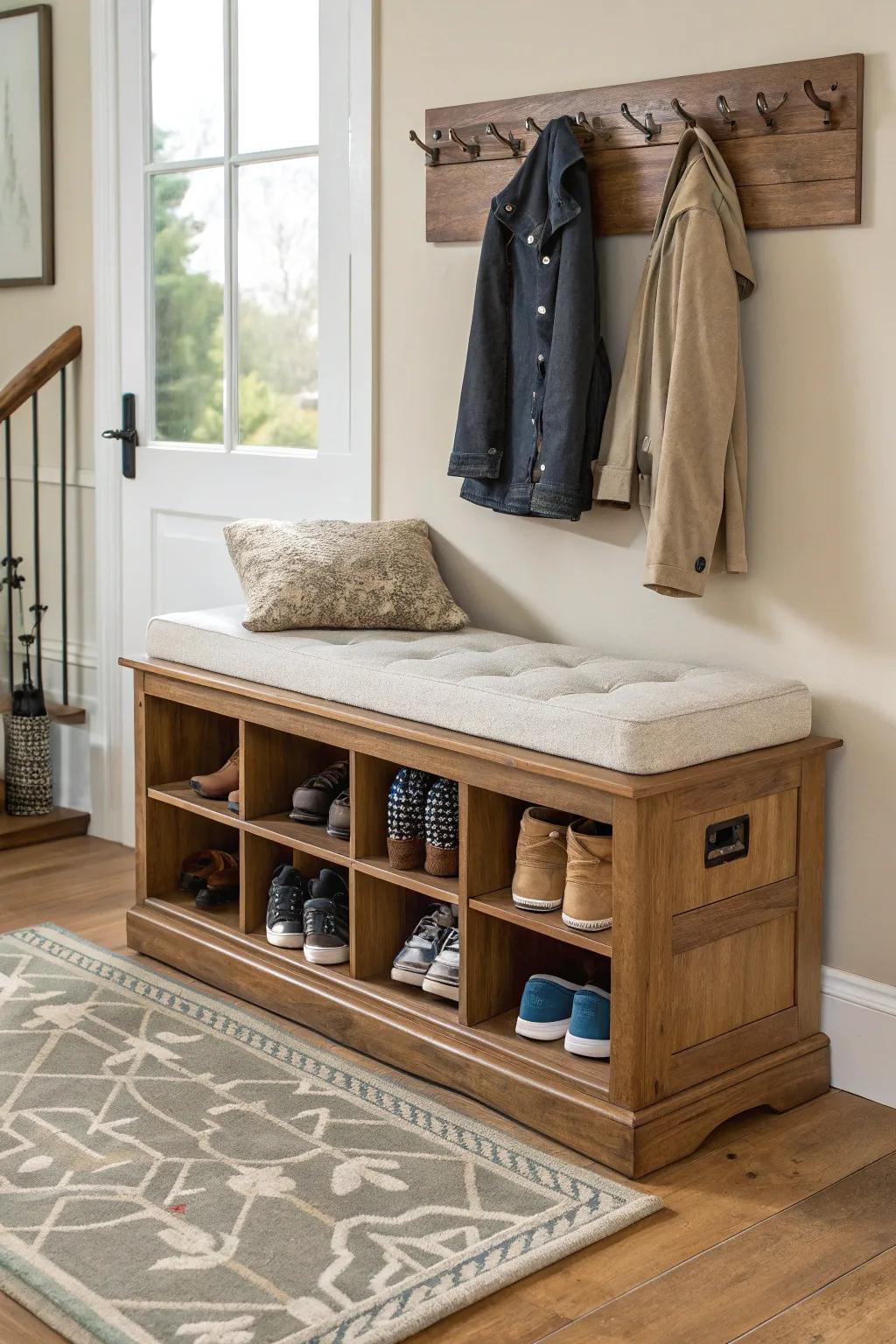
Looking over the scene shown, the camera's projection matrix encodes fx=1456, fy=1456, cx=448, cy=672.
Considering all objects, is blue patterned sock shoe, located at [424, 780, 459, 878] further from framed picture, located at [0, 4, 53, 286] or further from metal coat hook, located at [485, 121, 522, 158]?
framed picture, located at [0, 4, 53, 286]

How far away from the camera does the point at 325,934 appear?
2562mm

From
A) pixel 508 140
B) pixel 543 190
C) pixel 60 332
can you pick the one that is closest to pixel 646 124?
pixel 543 190

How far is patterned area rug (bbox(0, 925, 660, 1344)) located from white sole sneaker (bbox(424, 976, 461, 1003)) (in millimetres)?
168

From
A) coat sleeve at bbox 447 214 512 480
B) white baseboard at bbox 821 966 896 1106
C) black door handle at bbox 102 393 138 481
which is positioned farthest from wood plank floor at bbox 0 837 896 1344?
black door handle at bbox 102 393 138 481

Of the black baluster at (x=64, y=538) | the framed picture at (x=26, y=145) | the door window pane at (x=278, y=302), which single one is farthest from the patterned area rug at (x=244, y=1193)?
the framed picture at (x=26, y=145)

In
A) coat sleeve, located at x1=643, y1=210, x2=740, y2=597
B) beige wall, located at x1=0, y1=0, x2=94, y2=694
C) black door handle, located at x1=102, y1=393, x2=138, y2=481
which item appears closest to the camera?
coat sleeve, located at x1=643, y1=210, x2=740, y2=597

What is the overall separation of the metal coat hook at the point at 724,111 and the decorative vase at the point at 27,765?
7.48 ft

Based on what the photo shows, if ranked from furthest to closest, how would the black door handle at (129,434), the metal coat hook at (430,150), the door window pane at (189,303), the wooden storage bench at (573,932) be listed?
1. the black door handle at (129,434)
2. the door window pane at (189,303)
3. the metal coat hook at (430,150)
4. the wooden storage bench at (573,932)

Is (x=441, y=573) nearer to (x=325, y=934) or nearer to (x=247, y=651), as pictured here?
(x=247, y=651)

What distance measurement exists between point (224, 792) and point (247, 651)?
0.35m

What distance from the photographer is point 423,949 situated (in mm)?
2424

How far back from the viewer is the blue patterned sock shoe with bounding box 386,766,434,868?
93.8 inches

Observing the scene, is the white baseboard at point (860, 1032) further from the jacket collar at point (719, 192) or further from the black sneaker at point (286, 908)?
the jacket collar at point (719, 192)

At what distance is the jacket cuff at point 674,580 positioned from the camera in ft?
7.51
